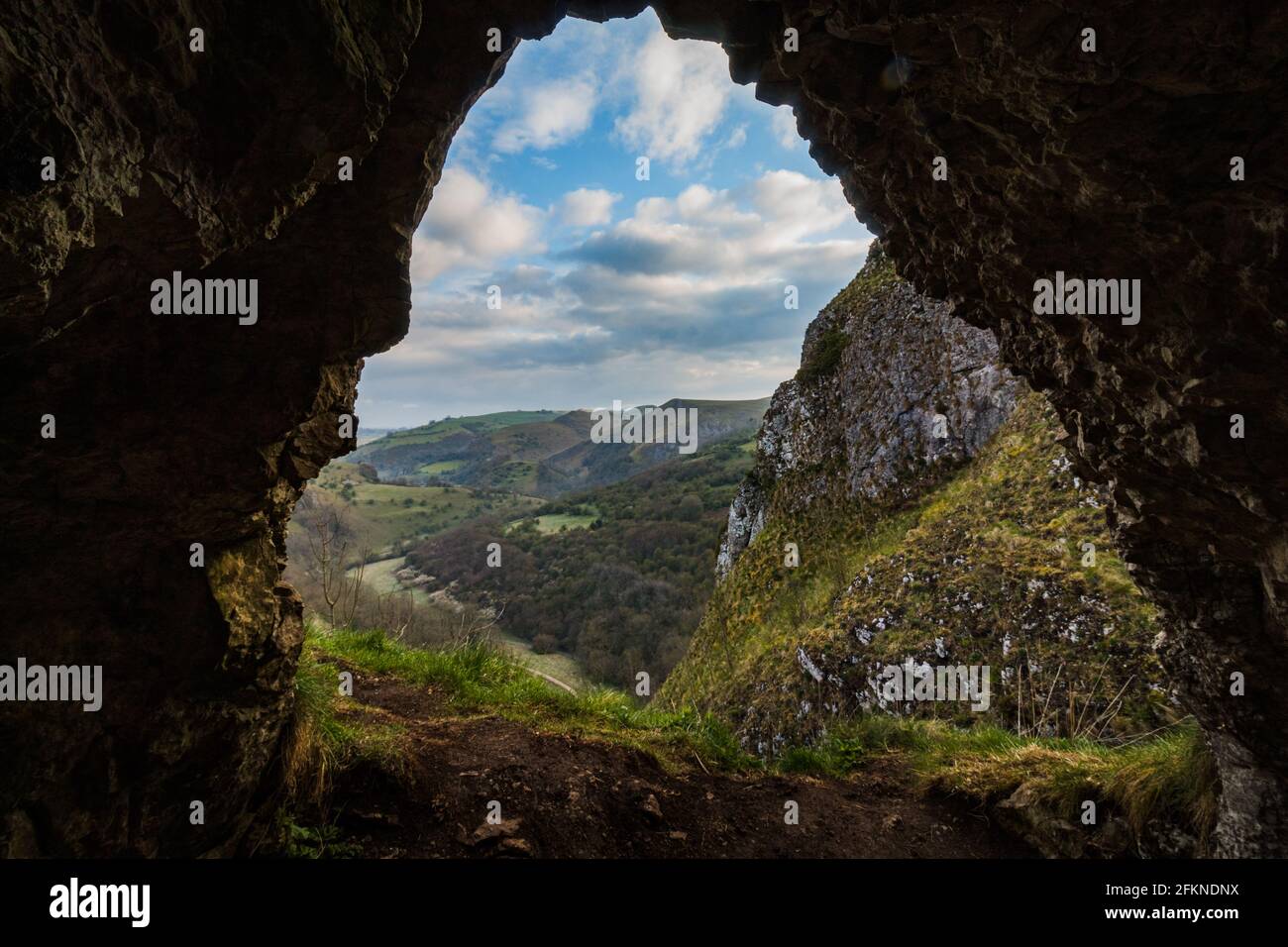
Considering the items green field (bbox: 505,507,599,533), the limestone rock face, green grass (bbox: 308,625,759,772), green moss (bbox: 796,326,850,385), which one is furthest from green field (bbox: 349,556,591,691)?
green field (bbox: 505,507,599,533)

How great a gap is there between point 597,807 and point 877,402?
59.8 feet

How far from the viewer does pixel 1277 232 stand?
241cm

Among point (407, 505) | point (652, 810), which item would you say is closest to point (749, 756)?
point (652, 810)

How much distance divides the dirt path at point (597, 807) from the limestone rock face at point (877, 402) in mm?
11533

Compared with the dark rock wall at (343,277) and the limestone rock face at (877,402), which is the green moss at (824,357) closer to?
the limestone rock face at (877,402)

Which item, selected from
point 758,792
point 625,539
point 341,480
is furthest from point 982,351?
point 341,480

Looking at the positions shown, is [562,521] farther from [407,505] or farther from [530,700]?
[530,700]

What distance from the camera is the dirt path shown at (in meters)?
4.45

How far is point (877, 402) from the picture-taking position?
19.9 metres

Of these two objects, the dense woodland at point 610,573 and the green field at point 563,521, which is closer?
the dense woodland at point 610,573

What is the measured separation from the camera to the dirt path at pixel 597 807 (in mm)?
4453

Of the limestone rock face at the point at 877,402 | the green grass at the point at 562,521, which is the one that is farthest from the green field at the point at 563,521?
the limestone rock face at the point at 877,402

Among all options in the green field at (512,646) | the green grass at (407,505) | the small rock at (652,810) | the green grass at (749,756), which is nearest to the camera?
the green grass at (749,756)

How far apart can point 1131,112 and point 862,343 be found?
20396 mm
